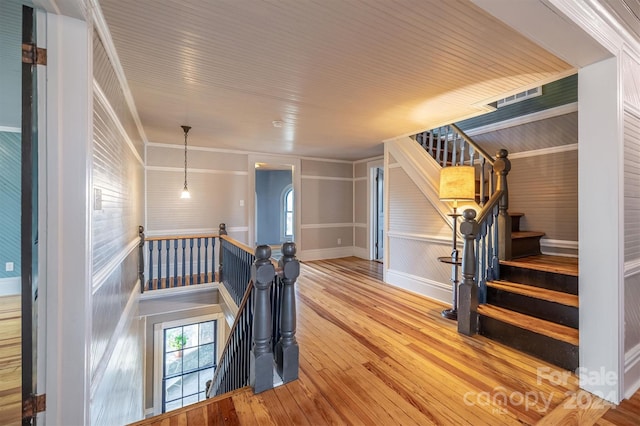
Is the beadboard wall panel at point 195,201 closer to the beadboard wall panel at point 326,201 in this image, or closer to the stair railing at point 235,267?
the stair railing at point 235,267

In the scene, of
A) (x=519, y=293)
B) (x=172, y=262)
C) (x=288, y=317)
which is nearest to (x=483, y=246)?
(x=519, y=293)

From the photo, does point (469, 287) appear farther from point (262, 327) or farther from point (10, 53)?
point (10, 53)

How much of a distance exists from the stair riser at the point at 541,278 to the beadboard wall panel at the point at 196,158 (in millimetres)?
4608

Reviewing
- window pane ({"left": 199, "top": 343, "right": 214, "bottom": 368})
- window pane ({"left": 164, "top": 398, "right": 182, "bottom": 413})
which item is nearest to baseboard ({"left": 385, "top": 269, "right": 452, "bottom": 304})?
window pane ({"left": 199, "top": 343, "right": 214, "bottom": 368})

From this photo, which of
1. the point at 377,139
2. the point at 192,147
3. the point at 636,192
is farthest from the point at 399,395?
the point at 192,147

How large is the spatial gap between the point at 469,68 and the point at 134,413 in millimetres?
4994

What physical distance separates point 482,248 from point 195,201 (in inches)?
181

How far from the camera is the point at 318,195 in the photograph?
6.28m

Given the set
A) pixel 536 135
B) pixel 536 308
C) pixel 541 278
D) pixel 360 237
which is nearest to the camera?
pixel 536 308

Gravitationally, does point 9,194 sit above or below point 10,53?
below

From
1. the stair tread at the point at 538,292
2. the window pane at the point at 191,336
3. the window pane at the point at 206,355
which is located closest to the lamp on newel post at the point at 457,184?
the stair tread at the point at 538,292

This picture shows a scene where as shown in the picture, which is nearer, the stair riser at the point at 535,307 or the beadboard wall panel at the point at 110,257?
the beadboard wall panel at the point at 110,257

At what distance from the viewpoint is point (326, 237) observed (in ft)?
21.0

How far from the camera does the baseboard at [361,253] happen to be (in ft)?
20.5
